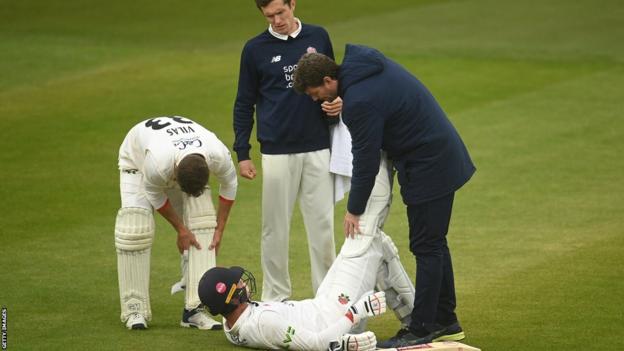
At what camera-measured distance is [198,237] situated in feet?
27.9

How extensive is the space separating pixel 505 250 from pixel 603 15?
1227cm

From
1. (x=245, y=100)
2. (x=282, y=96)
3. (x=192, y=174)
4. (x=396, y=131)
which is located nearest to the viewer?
(x=396, y=131)

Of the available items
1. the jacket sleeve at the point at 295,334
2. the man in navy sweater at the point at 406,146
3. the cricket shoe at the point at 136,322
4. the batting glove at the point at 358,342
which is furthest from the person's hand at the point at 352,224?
the cricket shoe at the point at 136,322

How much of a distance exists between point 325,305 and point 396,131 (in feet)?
3.71

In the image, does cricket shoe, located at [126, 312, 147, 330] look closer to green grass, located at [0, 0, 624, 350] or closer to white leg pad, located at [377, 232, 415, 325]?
green grass, located at [0, 0, 624, 350]

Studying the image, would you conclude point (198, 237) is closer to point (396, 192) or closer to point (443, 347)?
point (443, 347)

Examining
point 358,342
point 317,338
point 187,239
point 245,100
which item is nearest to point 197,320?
point 187,239

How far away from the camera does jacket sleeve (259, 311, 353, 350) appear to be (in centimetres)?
759

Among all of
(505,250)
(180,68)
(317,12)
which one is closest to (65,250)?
(505,250)

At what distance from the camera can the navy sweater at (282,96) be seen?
8.84m

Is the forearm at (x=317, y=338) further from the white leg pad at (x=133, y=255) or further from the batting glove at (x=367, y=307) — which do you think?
the white leg pad at (x=133, y=255)

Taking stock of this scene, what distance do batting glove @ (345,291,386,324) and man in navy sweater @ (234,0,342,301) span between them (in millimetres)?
1290

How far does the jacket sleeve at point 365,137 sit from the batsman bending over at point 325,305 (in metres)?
0.35

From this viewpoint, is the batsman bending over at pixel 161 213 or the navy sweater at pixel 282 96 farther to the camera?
the navy sweater at pixel 282 96
